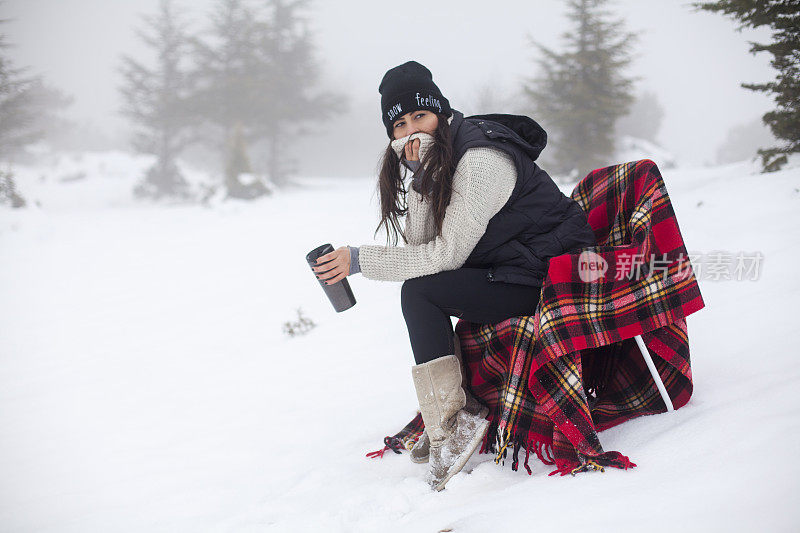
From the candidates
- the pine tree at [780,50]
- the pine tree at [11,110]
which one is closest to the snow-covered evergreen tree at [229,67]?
the pine tree at [11,110]

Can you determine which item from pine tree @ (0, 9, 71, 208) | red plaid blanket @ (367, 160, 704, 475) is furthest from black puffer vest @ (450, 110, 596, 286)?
pine tree @ (0, 9, 71, 208)

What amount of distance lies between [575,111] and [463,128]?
41.7 feet

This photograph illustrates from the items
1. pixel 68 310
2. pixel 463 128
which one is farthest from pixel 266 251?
pixel 463 128

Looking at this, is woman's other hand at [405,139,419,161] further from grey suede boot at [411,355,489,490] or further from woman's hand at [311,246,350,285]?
grey suede boot at [411,355,489,490]

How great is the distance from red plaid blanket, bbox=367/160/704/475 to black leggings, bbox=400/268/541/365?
84 mm

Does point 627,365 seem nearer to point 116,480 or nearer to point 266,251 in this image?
point 116,480

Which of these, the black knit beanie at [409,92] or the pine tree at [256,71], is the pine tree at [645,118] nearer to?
the pine tree at [256,71]

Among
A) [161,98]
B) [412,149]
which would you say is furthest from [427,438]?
[161,98]

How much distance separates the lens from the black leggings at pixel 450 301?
1.92 meters

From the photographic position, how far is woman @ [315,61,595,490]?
1.89 metres

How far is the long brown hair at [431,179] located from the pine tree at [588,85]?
463 inches

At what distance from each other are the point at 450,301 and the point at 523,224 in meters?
0.46

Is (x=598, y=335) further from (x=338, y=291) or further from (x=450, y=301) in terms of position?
(x=338, y=291)

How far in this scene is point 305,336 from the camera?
478cm
